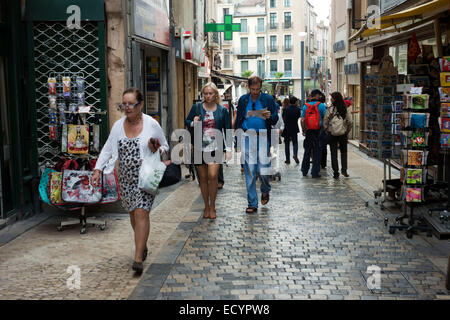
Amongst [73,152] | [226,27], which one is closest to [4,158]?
[73,152]

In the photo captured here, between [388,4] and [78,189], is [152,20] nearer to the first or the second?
[78,189]

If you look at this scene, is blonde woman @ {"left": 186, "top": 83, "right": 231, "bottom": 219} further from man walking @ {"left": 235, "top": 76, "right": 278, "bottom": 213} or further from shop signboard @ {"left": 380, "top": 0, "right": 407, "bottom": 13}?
shop signboard @ {"left": 380, "top": 0, "right": 407, "bottom": 13}

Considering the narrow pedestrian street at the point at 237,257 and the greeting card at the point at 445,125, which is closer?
the narrow pedestrian street at the point at 237,257

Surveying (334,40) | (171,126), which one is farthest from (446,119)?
(334,40)

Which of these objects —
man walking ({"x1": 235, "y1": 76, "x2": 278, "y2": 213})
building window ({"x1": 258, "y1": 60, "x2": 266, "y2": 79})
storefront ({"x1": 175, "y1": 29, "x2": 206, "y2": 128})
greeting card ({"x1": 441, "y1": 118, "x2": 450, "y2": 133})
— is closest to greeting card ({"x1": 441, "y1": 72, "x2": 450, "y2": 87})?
greeting card ({"x1": 441, "y1": 118, "x2": 450, "y2": 133})

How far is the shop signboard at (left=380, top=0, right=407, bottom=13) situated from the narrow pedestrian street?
6222mm

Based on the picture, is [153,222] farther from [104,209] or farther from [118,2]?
[118,2]

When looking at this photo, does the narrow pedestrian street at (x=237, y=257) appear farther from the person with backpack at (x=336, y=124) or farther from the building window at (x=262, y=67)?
the building window at (x=262, y=67)

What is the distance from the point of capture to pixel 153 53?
13031 mm

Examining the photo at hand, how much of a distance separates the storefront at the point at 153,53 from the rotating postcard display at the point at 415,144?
164 inches

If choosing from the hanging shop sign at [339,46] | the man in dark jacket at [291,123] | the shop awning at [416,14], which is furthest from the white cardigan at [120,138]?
→ the hanging shop sign at [339,46]

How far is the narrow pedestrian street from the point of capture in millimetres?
5145

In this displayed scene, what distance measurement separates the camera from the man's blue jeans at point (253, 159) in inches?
343
